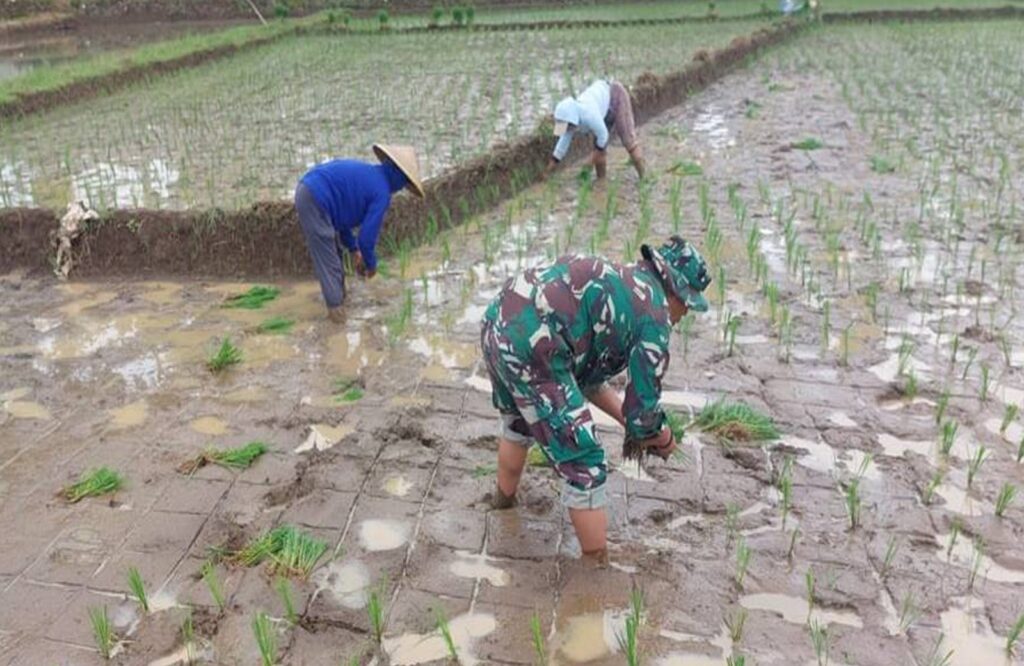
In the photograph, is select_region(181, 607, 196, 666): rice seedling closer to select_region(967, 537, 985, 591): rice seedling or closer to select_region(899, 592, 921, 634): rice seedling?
select_region(899, 592, 921, 634): rice seedling

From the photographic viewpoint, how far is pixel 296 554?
2840mm

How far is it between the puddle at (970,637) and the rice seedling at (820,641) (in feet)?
1.01

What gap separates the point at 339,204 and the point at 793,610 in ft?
9.70

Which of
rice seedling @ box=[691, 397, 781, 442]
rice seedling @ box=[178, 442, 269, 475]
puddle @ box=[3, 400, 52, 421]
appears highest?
puddle @ box=[3, 400, 52, 421]

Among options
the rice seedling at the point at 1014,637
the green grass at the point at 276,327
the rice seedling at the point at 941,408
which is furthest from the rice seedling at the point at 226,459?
the rice seedling at the point at 941,408

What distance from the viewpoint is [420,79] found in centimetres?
1136

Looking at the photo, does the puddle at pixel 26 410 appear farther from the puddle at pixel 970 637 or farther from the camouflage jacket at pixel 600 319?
the puddle at pixel 970 637

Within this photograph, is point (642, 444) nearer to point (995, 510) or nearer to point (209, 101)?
point (995, 510)

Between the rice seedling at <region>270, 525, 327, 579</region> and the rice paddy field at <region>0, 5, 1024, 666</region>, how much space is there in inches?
0.5

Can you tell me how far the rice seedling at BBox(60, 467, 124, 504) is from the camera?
3.21 meters

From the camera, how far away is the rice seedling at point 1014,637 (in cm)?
245

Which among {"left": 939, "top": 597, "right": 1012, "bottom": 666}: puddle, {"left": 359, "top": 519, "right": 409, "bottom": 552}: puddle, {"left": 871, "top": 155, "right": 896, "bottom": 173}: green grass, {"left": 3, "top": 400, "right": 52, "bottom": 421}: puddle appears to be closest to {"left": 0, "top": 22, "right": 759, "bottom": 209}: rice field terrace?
{"left": 3, "top": 400, "right": 52, "bottom": 421}: puddle

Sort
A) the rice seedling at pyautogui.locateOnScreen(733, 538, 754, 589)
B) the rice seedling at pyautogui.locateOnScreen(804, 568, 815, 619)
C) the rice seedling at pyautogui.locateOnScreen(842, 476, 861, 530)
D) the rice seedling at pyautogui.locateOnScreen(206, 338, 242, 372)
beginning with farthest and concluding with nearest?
the rice seedling at pyautogui.locateOnScreen(206, 338, 242, 372), the rice seedling at pyautogui.locateOnScreen(842, 476, 861, 530), the rice seedling at pyautogui.locateOnScreen(733, 538, 754, 589), the rice seedling at pyautogui.locateOnScreen(804, 568, 815, 619)

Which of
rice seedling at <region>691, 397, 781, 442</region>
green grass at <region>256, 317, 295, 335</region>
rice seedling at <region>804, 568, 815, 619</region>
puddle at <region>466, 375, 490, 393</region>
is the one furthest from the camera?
green grass at <region>256, 317, 295, 335</region>
